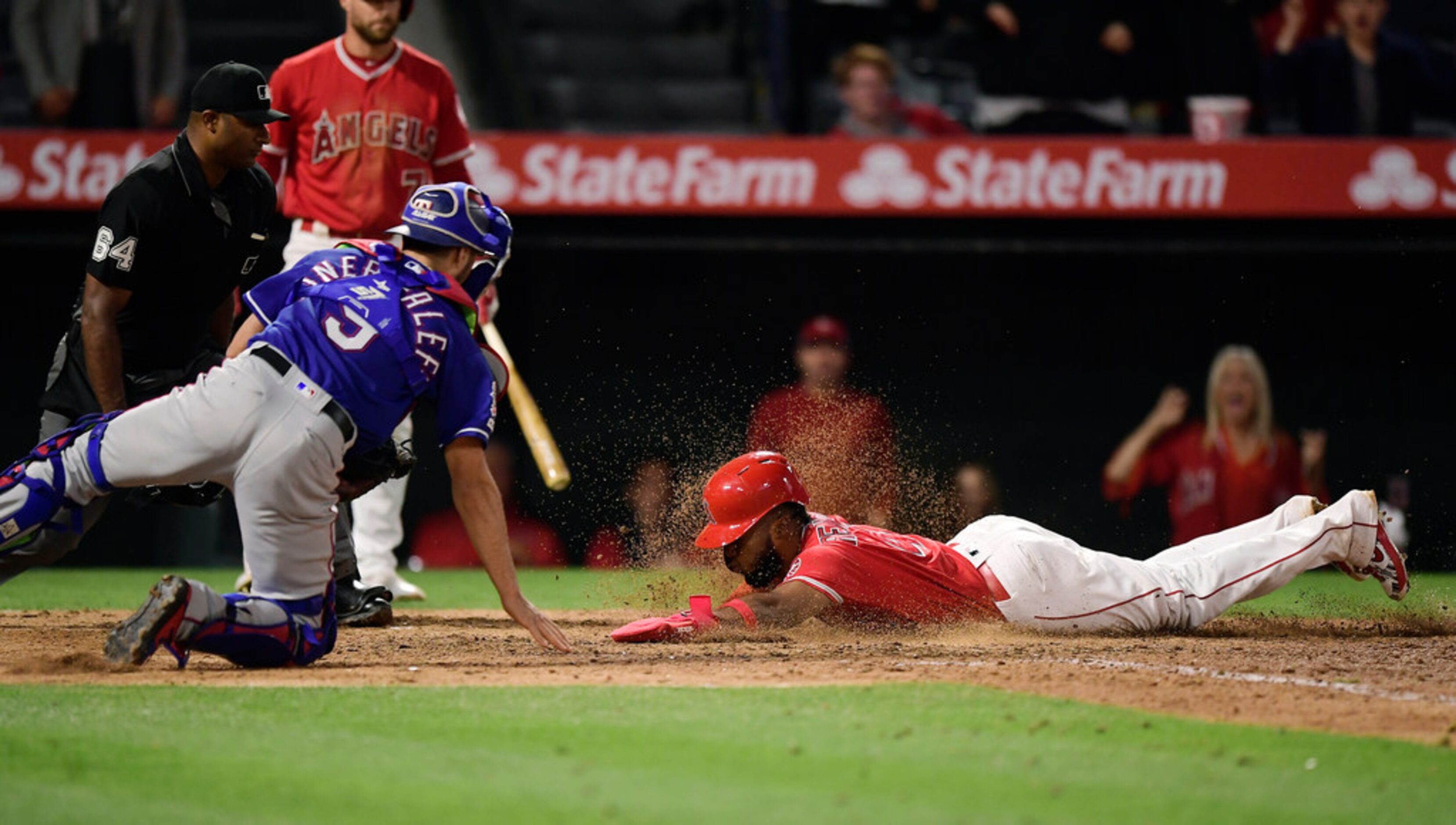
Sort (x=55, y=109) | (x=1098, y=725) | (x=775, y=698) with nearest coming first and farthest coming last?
1. (x=1098, y=725)
2. (x=775, y=698)
3. (x=55, y=109)

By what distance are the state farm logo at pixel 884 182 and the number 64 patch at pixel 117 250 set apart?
14.1 feet

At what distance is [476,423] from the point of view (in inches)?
169

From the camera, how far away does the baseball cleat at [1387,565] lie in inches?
222

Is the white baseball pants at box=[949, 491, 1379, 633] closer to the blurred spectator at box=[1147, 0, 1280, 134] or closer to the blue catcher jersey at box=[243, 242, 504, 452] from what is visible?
the blue catcher jersey at box=[243, 242, 504, 452]

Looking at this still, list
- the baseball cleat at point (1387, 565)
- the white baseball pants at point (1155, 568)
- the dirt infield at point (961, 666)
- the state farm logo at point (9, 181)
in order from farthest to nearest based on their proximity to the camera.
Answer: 1. the state farm logo at point (9, 181)
2. the baseball cleat at point (1387, 565)
3. the white baseball pants at point (1155, 568)
4. the dirt infield at point (961, 666)

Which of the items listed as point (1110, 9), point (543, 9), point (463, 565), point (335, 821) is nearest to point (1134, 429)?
point (1110, 9)

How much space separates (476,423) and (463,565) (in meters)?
5.37

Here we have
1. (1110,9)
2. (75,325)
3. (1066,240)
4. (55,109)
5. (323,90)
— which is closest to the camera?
(75,325)

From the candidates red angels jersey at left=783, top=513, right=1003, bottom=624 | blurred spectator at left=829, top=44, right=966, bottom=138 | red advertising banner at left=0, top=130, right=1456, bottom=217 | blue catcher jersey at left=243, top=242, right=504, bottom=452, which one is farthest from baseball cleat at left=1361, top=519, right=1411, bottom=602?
blurred spectator at left=829, top=44, right=966, bottom=138

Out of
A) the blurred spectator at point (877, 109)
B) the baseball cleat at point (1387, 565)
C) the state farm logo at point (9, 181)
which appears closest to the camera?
the baseball cleat at point (1387, 565)

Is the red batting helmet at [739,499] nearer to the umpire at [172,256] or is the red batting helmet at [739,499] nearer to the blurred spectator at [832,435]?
the umpire at [172,256]

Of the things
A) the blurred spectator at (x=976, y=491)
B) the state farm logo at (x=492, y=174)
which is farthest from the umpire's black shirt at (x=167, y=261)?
the blurred spectator at (x=976, y=491)

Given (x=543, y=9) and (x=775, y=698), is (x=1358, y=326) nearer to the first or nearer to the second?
(x=543, y=9)

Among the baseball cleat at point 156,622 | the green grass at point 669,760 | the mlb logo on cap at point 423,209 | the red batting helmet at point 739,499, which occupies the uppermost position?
the mlb logo on cap at point 423,209
